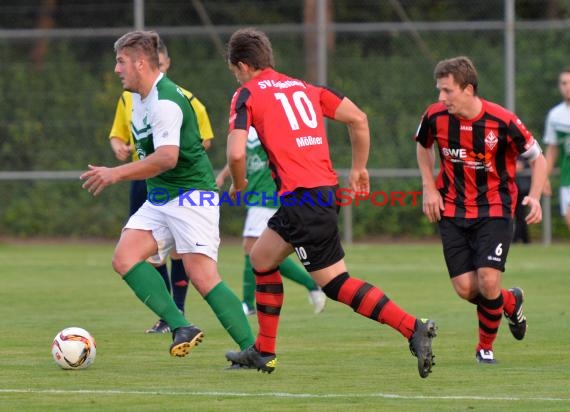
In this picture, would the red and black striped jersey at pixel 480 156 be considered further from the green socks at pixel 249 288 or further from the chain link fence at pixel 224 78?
the chain link fence at pixel 224 78

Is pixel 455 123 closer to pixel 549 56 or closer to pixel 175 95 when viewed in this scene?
pixel 175 95

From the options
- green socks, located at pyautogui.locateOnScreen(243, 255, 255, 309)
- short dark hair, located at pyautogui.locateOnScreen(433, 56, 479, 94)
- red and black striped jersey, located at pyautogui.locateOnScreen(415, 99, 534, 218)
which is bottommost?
green socks, located at pyautogui.locateOnScreen(243, 255, 255, 309)

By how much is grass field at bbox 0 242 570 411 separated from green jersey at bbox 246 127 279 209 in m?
1.01

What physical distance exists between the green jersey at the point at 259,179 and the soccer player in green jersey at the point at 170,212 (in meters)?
3.51

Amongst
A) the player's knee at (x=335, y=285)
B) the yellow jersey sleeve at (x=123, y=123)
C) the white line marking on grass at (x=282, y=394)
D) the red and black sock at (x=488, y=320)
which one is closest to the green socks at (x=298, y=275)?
the yellow jersey sleeve at (x=123, y=123)

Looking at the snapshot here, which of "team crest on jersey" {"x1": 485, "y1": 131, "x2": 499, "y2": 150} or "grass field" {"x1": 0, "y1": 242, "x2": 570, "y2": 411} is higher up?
"team crest on jersey" {"x1": 485, "y1": 131, "x2": 499, "y2": 150}

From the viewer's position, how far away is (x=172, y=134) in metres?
7.59

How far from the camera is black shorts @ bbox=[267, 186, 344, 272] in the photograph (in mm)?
7258

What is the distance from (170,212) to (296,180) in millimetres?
969

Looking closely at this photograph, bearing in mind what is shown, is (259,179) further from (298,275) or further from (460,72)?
(460,72)

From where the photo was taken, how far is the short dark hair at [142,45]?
25.6ft

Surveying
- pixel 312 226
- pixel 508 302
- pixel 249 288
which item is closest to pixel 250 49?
pixel 312 226

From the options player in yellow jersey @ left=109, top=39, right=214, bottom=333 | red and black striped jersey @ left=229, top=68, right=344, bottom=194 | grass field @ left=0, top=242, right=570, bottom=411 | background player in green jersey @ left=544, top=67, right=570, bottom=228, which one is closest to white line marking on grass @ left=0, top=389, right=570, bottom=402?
grass field @ left=0, top=242, right=570, bottom=411

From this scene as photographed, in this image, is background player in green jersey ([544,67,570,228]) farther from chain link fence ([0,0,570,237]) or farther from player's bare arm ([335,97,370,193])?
chain link fence ([0,0,570,237])
